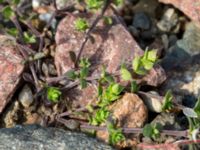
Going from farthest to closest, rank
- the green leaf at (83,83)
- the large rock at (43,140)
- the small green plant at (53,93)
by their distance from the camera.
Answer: the small green plant at (53,93) < the green leaf at (83,83) < the large rock at (43,140)

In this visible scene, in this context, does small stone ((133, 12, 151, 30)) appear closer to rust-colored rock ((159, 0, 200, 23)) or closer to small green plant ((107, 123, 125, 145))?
rust-colored rock ((159, 0, 200, 23))

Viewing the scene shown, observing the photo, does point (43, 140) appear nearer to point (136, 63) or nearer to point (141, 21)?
point (136, 63)

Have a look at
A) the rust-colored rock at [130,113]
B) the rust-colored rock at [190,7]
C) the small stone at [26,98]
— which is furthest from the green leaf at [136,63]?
the rust-colored rock at [190,7]

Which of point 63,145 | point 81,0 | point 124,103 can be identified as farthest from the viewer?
point 81,0

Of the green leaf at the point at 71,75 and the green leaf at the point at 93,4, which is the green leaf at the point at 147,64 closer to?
the green leaf at the point at 71,75

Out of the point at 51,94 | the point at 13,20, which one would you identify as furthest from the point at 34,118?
the point at 13,20

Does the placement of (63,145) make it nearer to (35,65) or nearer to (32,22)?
(35,65)
